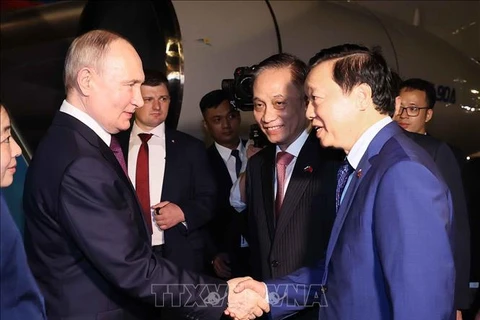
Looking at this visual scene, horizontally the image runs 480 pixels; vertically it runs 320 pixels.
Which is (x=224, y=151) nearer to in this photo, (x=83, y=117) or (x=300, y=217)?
(x=300, y=217)

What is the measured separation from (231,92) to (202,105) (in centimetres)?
94

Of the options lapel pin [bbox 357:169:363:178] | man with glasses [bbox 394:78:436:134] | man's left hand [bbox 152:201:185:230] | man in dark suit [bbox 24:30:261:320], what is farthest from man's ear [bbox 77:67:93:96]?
man with glasses [bbox 394:78:436:134]

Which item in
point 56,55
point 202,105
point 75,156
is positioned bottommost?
point 75,156

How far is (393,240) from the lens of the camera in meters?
1.36

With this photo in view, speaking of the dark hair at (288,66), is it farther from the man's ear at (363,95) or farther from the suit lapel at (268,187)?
the man's ear at (363,95)

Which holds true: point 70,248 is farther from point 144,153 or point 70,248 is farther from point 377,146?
point 144,153

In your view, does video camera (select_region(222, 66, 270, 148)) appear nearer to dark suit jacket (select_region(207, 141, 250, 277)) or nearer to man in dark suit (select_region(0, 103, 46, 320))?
dark suit jacket (select_region(207, 141, 250, 277))

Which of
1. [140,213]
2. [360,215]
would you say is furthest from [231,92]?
[360,215]

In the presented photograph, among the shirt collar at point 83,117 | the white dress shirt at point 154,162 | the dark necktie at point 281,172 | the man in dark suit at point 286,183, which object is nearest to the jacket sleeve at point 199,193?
the white dress shirt at point 154,162

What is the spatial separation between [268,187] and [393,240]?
89cm

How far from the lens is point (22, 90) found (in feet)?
15.4

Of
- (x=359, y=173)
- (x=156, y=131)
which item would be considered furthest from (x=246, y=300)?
(x=156, y=131)

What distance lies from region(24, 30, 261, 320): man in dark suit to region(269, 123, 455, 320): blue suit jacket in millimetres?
557

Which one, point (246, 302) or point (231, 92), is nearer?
point (246, 302)
